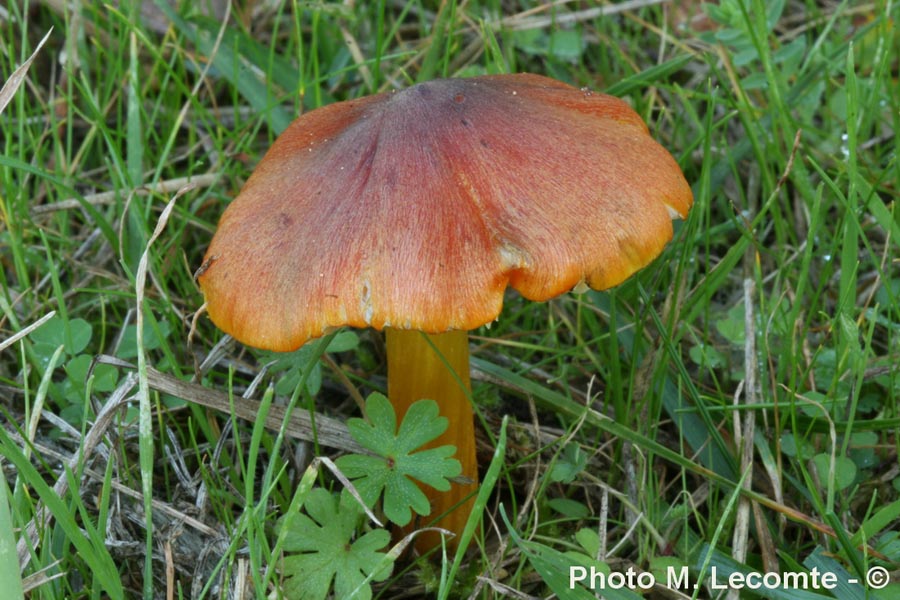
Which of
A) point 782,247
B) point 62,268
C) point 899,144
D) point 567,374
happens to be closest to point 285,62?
point 62,268

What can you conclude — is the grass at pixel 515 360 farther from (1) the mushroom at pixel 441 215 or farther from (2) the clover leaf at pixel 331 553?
(1) the mushroom at pixel 441 215

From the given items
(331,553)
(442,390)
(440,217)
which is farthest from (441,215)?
(331,553)

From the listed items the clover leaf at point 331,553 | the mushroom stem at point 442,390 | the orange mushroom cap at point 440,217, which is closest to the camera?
the orange mushroom cap at point 440,217

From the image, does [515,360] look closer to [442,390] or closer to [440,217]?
[442,390]

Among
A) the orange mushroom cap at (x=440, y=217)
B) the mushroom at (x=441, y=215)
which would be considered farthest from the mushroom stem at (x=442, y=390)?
the orange mushroom cap at (x=440, y=217)

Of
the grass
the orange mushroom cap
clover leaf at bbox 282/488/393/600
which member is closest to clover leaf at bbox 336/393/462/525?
clover leaf at bbox 282/488/393/600

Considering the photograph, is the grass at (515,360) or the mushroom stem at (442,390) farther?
the mushroom stem at (442,390)

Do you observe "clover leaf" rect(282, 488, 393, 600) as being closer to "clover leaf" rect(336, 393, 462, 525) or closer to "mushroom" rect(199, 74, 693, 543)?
"clover leaf" rect(336, 393, 462, 525)
